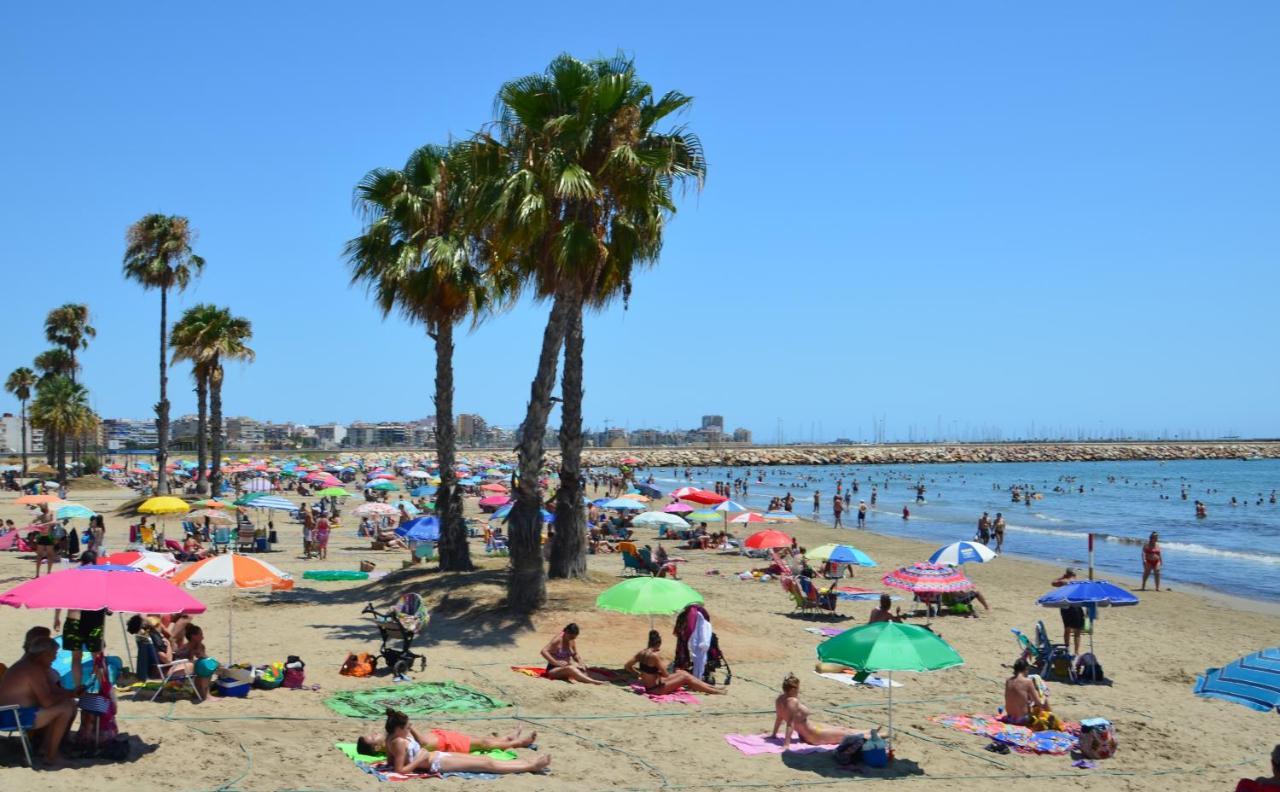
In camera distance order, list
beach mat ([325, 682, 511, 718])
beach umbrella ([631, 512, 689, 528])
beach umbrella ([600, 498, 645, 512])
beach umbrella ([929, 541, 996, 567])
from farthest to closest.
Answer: beach umbrella ([600, 498, 645, 512]) < beach umbrella ([631, 512, 689, 528]) < beach umbrella ([929, 541, 996, 567]) < beach mat ([325, 682, 511, 718])

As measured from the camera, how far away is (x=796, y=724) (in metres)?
9.89

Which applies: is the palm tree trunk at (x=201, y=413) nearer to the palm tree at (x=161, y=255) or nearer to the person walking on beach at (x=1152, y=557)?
the palm tree at (x=161, y=255)

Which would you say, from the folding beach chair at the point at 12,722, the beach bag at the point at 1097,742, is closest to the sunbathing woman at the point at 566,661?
the beach bag at the point at 1097,742

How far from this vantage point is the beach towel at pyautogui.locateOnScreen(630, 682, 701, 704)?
450 inches

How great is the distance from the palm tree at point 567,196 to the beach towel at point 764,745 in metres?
5.57

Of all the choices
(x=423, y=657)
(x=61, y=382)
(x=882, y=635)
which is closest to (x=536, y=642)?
(x=423, y=657)

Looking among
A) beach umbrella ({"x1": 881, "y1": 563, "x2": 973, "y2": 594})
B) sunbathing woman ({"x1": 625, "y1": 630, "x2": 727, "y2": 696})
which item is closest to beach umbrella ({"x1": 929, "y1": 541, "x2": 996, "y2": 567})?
beach umbrella ({"x1": 881, "y1": 563, "x2": 973, "y2": 594})

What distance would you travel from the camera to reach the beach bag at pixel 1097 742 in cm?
980

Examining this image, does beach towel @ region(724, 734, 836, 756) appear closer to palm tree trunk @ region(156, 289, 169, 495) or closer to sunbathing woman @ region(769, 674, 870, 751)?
sunbathing woman @ region(769, 674, 870, 751)

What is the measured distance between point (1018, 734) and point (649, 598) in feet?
13.2

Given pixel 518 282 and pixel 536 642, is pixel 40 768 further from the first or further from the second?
pixel 518 282

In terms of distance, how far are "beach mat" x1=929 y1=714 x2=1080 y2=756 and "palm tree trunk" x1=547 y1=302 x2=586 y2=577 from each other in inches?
296

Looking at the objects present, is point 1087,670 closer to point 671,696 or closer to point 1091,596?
point 1091,596

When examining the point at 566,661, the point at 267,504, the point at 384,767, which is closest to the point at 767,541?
the point at 566,661
